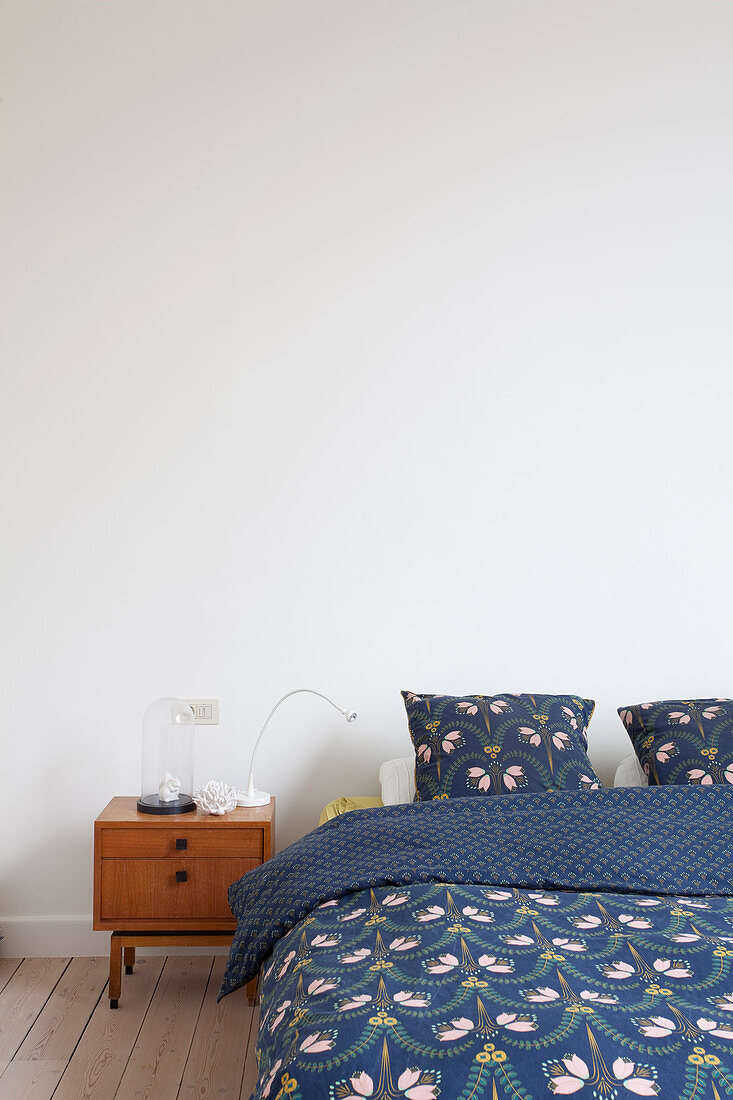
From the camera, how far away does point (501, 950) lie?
4.37 feet

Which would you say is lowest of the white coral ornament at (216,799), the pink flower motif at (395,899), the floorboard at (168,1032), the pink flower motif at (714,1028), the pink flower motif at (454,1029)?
the floorboard at (168,1032)

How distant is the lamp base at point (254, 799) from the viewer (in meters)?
2.44

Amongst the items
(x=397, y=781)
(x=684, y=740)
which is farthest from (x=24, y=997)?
(x=684, y=740)

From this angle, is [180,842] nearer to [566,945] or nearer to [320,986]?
[320,986]

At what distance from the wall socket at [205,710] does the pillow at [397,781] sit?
554 mm

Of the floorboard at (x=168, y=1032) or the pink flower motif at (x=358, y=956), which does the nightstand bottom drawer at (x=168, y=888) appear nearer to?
the floorboard at (x=168, y=1032)

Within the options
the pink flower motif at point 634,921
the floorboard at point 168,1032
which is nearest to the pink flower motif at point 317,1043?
the pink flower motif at point 634,921

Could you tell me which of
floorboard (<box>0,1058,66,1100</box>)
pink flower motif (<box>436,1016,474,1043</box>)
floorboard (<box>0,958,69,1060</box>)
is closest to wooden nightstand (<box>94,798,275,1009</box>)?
floorboard (<box>0,958,69,1060</box>)

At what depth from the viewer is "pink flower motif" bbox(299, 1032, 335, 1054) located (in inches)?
43.3

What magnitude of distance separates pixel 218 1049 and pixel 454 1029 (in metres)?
1.18

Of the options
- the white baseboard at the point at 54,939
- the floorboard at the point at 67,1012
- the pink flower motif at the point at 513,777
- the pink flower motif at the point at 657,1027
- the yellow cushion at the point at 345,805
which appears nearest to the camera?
the pink flower motif at the point at 657,1027

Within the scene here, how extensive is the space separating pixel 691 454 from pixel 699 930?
1.74 metres

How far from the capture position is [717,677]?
2732 millimetres

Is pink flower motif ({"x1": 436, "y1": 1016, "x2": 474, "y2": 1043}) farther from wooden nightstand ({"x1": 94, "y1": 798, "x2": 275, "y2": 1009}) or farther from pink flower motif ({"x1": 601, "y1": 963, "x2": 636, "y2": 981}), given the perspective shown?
wooden nightstand ({"x1": 94, "y1": 798, "x2": 275, "y2": 1009})
